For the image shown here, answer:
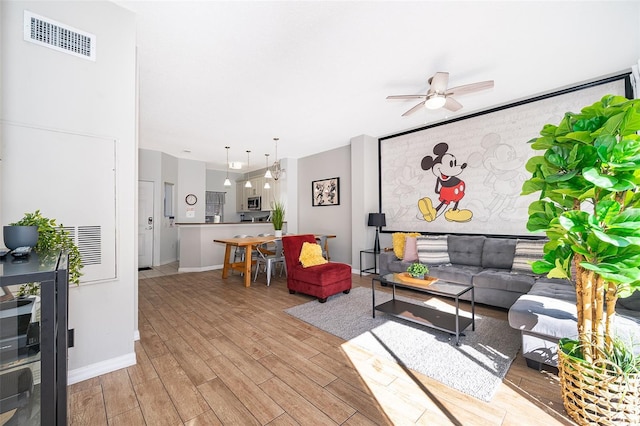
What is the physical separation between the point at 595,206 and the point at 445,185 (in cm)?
311

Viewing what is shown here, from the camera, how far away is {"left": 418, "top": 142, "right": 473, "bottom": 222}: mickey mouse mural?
4125 mm

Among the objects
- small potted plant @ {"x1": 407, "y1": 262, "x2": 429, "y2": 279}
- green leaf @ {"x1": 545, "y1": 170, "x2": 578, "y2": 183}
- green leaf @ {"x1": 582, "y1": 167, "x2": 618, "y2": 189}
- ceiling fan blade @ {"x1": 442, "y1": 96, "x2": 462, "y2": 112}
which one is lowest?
small potted plant @ {"x1": 407, "y1": 262, "x2": 429, "y2": 279}

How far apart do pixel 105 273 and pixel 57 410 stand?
1.34m

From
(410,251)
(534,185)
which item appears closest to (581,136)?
(534,185)

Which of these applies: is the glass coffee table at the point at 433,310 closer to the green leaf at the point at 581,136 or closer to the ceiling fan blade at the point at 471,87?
the green leaf at the point at 581,136

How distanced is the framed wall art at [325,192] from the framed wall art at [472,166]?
3.99 ft

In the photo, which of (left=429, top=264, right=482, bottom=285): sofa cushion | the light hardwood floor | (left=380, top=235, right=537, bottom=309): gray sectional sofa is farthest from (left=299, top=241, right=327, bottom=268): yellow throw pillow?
(left=429, top=264, right=482, bottom=285): sofa cushion

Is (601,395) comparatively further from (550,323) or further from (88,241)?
(88,241)

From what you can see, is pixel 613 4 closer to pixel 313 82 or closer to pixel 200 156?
pixel 313 82

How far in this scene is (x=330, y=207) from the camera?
6117mm

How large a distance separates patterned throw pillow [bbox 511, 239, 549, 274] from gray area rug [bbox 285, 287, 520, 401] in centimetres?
90

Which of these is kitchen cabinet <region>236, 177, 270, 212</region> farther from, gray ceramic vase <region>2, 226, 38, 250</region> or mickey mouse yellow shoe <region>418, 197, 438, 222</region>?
gray ceramic vase <region>2, 226, 38, 250</region>

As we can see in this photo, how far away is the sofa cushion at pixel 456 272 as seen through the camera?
335cm

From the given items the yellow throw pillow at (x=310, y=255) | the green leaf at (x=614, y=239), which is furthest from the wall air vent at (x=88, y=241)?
the green leaf at (x=614, y=239)
